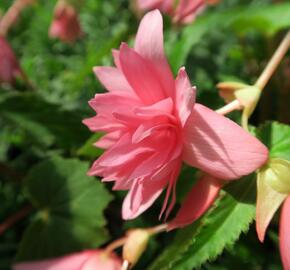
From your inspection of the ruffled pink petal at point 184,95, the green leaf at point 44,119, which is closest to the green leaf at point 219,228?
the ruffled pink petal at point 184,95

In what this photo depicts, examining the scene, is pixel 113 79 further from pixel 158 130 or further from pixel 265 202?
pixel 265 202

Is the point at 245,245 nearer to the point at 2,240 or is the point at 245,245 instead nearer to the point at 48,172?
the point at 48,172

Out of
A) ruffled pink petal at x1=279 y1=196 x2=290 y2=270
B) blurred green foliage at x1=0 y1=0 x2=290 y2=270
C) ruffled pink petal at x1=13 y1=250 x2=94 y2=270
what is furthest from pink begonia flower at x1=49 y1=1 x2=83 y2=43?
ruffled pink petal at x1=279 y1=196 x2=290 y2=270

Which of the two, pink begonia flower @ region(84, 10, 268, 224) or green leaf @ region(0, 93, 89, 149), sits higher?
pink begonia flower @ region(84, 10, 268, 224)

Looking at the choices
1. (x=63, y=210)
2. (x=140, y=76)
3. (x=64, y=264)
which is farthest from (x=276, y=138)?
(x=63, y=210)

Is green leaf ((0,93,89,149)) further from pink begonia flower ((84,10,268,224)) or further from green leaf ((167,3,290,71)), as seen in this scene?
pink begonia flower ((84,10,268,224))
